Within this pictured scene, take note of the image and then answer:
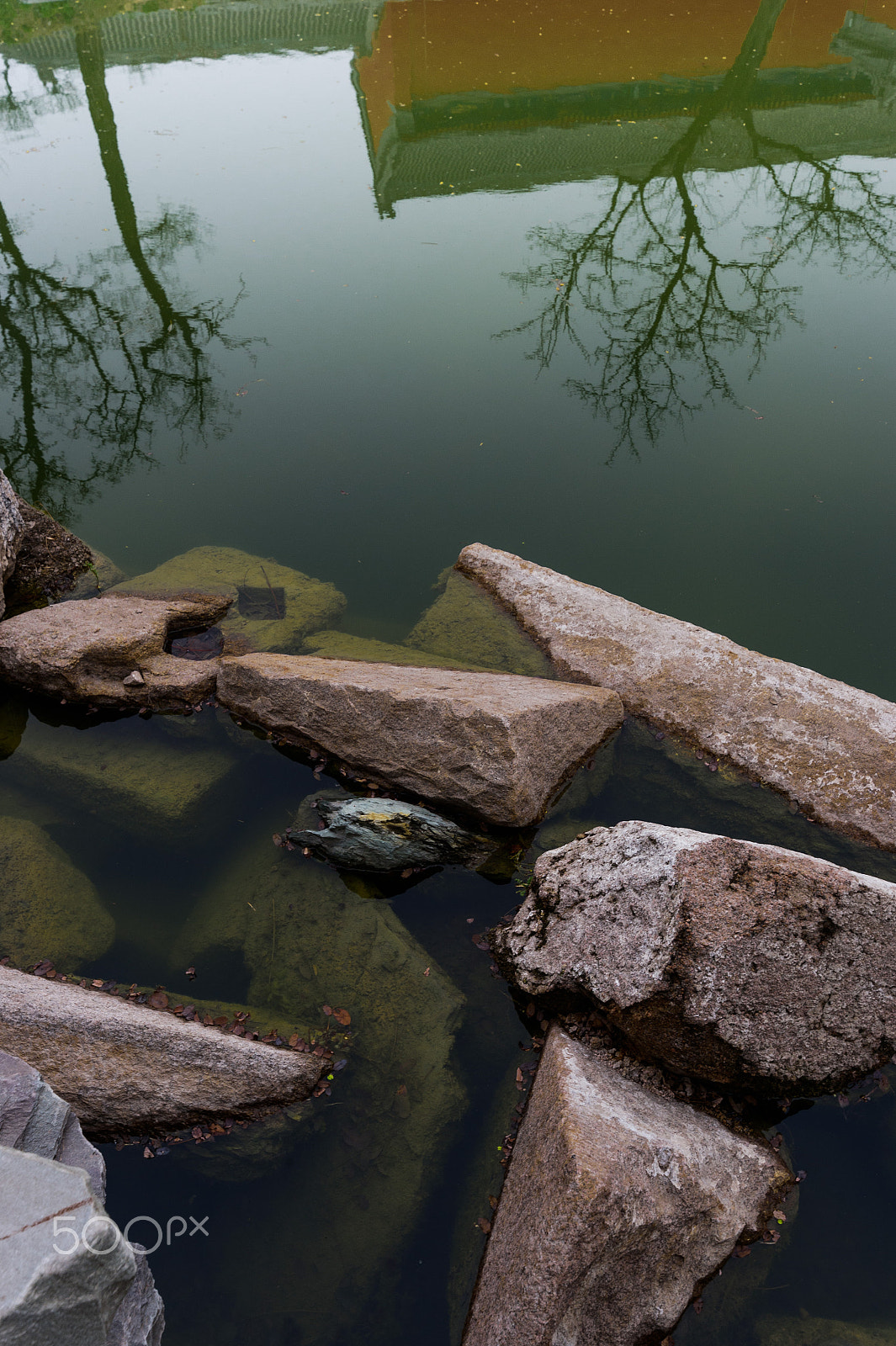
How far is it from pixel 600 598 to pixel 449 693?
5.92 ft

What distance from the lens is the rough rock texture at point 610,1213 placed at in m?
2.66

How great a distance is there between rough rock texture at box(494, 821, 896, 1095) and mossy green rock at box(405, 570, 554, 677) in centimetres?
236

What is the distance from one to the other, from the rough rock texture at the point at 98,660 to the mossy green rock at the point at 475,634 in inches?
66.6

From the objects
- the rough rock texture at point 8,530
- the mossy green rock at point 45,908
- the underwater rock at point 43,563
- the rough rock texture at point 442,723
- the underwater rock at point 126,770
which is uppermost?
the rough rock texture at point 8,530

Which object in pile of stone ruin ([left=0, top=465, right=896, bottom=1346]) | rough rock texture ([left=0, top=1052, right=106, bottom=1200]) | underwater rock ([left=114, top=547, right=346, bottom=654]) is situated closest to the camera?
rough rock texture ([left=0, top=1052, right=106, bottom=1200])

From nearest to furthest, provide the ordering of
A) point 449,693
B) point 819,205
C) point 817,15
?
point 449,693 < point 819,205 < point 817,15

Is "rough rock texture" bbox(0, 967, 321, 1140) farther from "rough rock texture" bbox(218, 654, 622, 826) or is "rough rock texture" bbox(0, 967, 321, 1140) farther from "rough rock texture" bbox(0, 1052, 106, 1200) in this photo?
"rough rock texture" bbox(218, 654, 622, 826)

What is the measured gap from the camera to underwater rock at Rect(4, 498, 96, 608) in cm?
625

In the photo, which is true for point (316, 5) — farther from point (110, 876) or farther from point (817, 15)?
point (110, 876)

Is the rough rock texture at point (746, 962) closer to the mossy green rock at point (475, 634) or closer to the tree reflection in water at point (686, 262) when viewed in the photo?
the mossy green rock at point (475, 634)

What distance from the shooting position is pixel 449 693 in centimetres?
459

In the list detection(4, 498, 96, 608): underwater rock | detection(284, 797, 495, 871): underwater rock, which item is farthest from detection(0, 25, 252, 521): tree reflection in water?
detection(284, 797, 495, 871): underwater rock

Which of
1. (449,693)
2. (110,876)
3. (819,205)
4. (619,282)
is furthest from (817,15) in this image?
(110,876)

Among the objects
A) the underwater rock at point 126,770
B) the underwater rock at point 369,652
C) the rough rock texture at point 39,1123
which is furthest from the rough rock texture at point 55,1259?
the underwater rock at point 369,652
